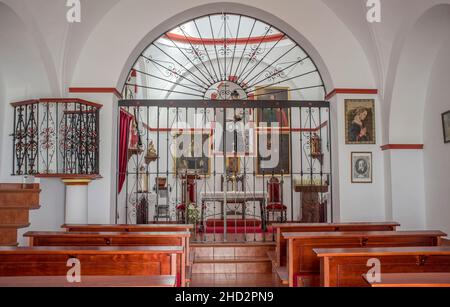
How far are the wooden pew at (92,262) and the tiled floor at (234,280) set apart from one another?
1.98m

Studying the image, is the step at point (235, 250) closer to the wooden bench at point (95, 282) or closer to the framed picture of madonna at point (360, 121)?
the framed picture of madonna at point (360, 121)

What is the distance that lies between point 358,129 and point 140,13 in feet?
13.9

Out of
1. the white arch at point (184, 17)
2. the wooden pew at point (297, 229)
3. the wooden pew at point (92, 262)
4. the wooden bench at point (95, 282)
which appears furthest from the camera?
the white arch at point (184, 17)

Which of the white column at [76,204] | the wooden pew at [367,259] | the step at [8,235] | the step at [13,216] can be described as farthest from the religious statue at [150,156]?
the wooden pew at [367,259]

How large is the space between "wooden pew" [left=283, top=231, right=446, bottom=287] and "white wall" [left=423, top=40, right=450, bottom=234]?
205 cm

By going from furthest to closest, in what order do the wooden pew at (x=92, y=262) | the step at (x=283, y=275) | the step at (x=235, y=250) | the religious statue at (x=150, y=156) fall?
1. the religious statue at (x=150, y=156)
2. the step at (x=235, y=250)
3. the step at (x=283, y=275)
4. the wooden pew at (x=92, y=262)

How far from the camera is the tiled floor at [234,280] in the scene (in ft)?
18.2

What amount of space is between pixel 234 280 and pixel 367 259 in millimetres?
2620

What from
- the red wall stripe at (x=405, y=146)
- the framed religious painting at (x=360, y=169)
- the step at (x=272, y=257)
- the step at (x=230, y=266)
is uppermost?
the red wall stripe at (x=405, y=146)

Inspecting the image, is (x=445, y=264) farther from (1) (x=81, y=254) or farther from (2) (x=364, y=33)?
(2) (x=364, y=33)

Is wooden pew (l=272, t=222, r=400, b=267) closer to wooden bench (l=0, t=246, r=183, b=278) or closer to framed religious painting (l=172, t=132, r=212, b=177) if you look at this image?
wooden bench (l=0, t=246, r=183, b=278)

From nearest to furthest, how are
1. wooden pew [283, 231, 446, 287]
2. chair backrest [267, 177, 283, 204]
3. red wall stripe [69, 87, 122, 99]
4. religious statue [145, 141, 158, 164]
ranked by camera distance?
wooden pew [283, 231, 446, 287], red wall stripe [69, 87, 122, 99], religious statue [145, 141, 158, 164], chair backrest [267, 177, 283, 204]

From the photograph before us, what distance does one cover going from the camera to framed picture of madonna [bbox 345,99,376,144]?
728cm

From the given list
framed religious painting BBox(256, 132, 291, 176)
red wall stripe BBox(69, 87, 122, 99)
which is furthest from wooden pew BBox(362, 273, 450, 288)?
framed religious painting BBox(256, 132, 291, 176)
